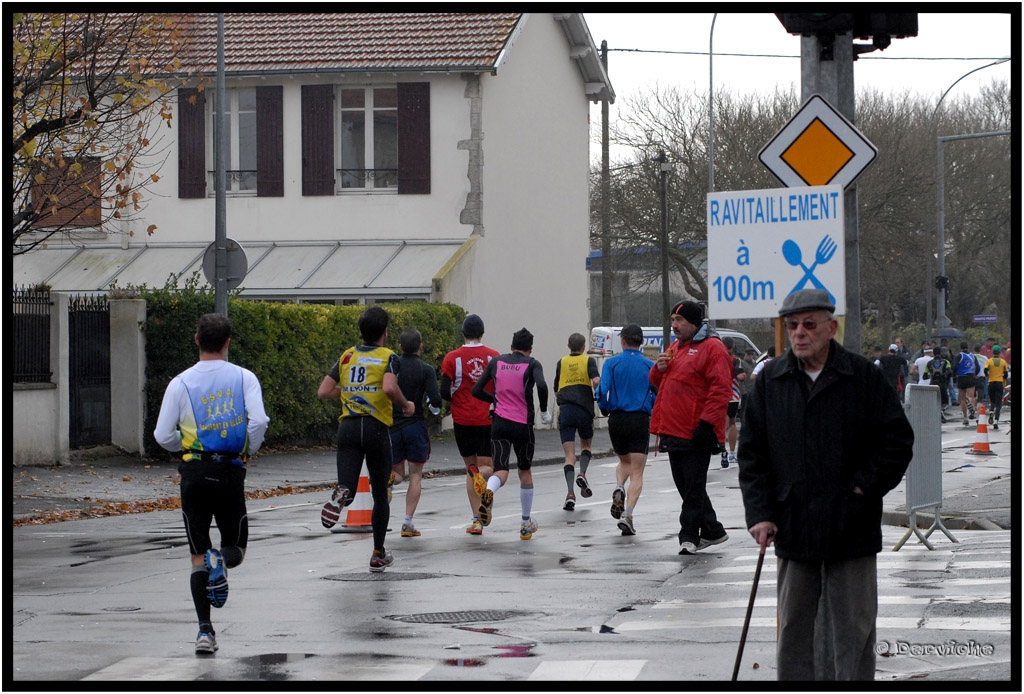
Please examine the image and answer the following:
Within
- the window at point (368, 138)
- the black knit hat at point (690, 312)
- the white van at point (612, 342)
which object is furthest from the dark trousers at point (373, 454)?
the white van at point (612, 342)

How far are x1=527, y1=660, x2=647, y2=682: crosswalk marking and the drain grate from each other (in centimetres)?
143

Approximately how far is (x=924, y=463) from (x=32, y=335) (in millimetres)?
12730

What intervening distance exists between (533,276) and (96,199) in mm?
17772

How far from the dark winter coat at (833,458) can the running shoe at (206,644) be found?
321cm

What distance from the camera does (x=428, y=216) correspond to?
99.8 feet

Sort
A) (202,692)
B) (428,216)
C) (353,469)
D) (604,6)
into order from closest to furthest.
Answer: (202,692), (604,6), (353,469), (428,216)

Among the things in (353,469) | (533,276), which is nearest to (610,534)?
(353,469)

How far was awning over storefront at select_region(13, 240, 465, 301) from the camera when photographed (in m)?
29.2

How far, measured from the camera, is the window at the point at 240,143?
30641 mm

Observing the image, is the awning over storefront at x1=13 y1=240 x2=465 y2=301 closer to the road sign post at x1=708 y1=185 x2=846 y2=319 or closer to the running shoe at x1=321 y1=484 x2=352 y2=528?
the running shoe at x1=321 y1=484 x2=352 y2=528

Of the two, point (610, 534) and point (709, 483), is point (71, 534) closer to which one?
point (610, 534)

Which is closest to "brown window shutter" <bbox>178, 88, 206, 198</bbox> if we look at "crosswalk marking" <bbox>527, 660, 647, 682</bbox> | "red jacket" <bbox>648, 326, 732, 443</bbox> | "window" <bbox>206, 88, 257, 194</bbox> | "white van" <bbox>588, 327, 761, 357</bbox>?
"window" <bbox>206, 88, 257, 194</bbox>

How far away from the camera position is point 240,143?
31.1 m

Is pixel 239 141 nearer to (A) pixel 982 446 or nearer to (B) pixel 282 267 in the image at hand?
(B) pixel 282 267
